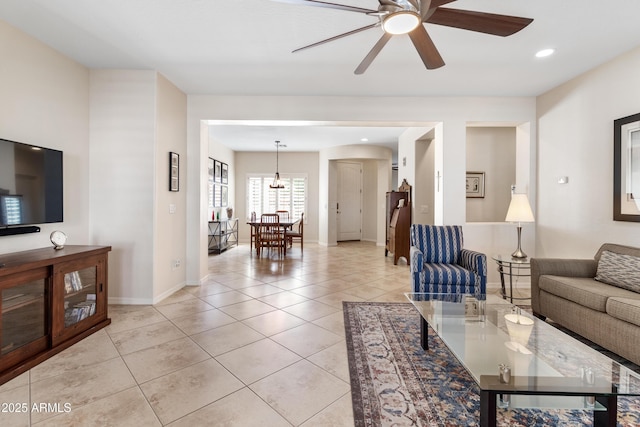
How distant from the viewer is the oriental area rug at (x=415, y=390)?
1.50 m

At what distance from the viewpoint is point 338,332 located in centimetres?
256

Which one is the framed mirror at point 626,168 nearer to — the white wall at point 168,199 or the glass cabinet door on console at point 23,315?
the white wall at point 168,199

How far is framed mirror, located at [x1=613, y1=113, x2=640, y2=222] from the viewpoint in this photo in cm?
263

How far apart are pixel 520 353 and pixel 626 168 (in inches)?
97.2

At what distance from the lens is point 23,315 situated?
6.52 ft

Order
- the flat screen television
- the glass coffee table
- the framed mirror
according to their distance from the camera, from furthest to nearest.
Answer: the framed mirror → the flat screen television → the glass coffee table

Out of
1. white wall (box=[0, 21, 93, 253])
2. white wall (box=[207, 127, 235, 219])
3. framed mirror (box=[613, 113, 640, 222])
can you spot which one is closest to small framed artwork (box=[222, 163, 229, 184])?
white wall (box=[207, 127, 235, 219])

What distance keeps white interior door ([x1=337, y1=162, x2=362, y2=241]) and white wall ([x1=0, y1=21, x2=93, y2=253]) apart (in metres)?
6.18

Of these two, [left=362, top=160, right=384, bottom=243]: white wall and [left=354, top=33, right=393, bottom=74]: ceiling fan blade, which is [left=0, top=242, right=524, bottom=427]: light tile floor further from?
[left=362, top=160, right=384, bottom=243]: white wall

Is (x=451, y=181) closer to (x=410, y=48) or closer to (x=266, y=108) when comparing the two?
(x=410, y=48)

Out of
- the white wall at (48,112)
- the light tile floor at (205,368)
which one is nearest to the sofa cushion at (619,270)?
the light tile floor at (205,368)

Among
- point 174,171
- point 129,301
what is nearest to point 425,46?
point 174,171

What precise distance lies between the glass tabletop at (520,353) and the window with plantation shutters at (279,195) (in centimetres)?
612

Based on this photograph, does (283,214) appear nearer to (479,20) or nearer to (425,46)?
(425,46)
